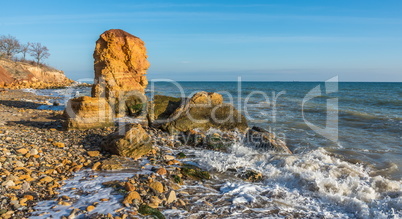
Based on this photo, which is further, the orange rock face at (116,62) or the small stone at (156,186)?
the orange rock face at (116,62)

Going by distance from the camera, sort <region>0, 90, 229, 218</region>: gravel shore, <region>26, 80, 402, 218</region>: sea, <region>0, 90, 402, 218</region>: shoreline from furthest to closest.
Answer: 1. <region>26, 80, 402, 218</region>: sea
2. <region>0, 90, 402, 218</region>: shoreline
3. <region>0, 90, 229, 218</region>: gravel shore

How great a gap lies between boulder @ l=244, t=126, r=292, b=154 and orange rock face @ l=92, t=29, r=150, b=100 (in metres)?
7.22

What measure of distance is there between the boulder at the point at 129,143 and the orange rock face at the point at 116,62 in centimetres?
661

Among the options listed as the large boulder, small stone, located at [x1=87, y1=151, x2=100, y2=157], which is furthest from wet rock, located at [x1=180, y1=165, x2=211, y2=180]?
the large boulder

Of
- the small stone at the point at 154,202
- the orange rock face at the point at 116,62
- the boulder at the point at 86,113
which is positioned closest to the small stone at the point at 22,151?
the boulder at the point at 86,113

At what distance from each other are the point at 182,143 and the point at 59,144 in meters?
3.60

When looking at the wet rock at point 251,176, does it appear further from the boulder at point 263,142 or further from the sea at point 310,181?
the boulder at point 263,142

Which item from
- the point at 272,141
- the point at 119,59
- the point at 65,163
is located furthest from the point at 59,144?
the point at 119,59

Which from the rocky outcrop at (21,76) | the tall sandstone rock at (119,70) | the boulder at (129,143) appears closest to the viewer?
the boulder at (129,143)

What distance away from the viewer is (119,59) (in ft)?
46.1

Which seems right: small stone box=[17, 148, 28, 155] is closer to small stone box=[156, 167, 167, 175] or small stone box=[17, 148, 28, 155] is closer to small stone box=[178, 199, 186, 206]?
small stone box=[156, 167, 167, 175]

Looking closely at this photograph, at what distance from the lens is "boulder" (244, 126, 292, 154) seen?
29.8 ft

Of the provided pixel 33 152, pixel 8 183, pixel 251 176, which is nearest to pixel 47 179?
pixel 8 183

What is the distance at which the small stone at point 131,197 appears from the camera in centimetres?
493
